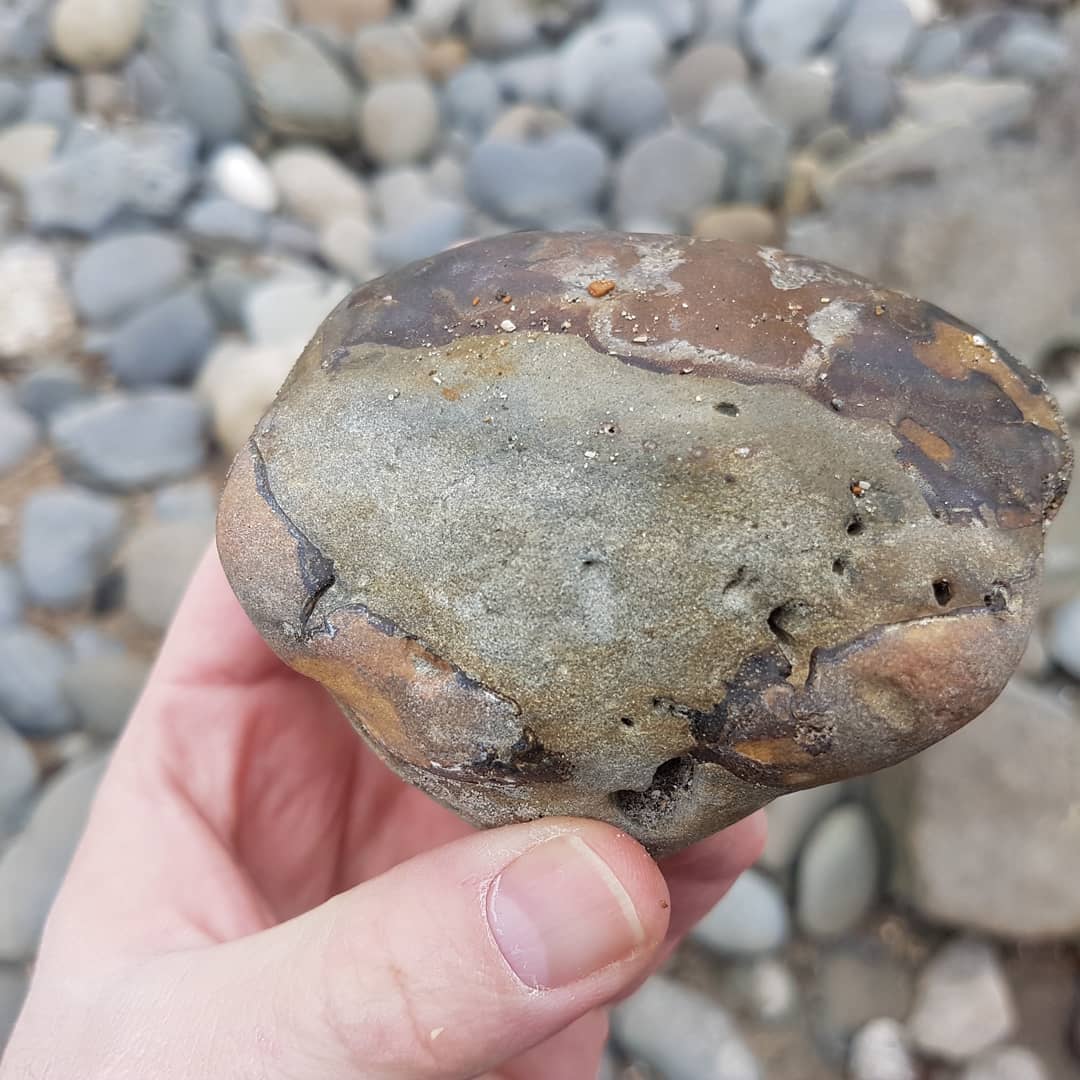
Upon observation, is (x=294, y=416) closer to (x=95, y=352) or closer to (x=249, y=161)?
(x=95, y=352)

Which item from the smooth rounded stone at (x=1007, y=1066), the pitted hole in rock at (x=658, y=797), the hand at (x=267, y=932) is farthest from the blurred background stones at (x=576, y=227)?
the pitted hole in rock at (x=658, y=797)

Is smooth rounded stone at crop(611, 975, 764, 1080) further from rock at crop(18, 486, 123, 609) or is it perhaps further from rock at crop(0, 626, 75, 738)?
rock at crop(18, 486, 123, 609)

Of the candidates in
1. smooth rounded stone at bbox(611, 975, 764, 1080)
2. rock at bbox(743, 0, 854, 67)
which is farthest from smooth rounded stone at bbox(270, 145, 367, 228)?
smooth rounded stone at bbox(611, 975, 764, 1080)

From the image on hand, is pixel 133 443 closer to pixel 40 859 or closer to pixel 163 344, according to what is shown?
pixel 163 344

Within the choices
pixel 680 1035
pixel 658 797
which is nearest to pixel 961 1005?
pixel 680 1035

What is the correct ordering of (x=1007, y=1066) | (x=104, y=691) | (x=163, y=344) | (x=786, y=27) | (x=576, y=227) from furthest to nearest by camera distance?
Answer: 1. (x=786, y=27)
2. (x=576, y=227)
3. (x=163, y=344)
4. (x=104, y=691)
5. (x=1007, y=1066)

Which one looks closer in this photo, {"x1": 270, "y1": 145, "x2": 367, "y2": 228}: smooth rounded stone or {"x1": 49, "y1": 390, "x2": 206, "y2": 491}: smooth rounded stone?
{"x1": 49, "y1": 390, "x2": 206, "y2": 491}: smooth rounded stone
